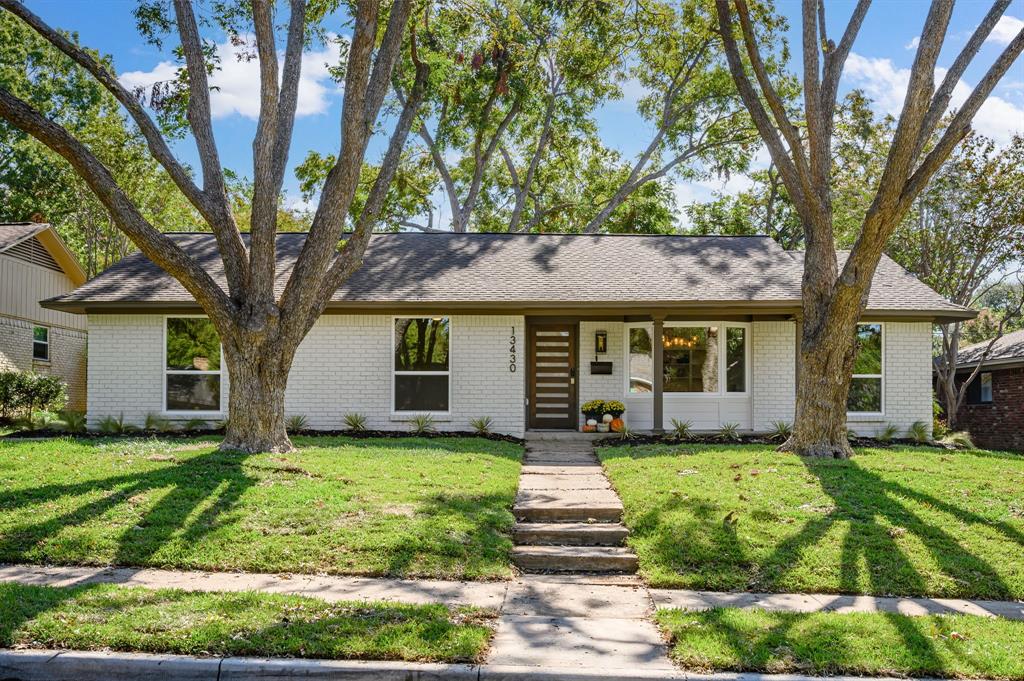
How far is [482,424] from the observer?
1438cm

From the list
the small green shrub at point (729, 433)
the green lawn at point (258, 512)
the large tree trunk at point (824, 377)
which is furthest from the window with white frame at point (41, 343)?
the large tree trunk at point (824, 377)

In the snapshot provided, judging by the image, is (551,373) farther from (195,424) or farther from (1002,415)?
(1002,415)

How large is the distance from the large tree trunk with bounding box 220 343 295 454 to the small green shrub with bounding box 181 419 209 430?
13.9 ft

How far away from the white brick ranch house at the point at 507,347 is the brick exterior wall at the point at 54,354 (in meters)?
6.69

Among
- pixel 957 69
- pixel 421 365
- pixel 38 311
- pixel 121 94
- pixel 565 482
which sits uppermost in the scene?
pixel 957 69

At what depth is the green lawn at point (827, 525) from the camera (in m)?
6.53

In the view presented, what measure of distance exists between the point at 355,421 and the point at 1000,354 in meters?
17.9

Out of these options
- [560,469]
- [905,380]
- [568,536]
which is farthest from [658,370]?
[568,536]

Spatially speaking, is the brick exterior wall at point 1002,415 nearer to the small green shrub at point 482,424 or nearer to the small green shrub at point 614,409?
the small green shrub at point 614,409

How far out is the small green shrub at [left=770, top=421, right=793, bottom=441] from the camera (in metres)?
14.2

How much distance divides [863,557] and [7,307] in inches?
836

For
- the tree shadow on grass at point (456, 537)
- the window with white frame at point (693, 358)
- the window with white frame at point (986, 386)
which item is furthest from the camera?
the window with white frame at point (986, 386)

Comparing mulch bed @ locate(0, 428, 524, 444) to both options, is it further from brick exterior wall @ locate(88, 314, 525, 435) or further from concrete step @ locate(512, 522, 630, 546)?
concrete step @ locate(512, 522, 630, 546)

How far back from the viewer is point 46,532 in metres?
7.08
